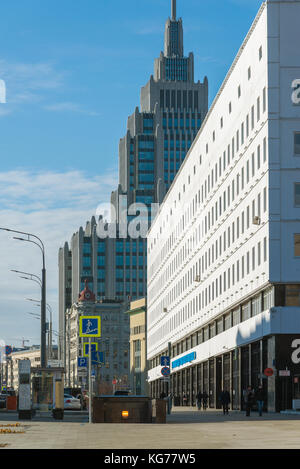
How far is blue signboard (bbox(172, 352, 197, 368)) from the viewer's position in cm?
9076

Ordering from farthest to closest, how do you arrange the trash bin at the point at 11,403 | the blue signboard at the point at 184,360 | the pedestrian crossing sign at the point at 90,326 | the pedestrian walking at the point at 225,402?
the blue signboard at the point at 184,360 < the trash bin at the point at 11,403 < the pedestrian walking at the point at 225,402 < the pedestrian crossing sign at the point at 90,326

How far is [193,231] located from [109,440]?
6734 cm

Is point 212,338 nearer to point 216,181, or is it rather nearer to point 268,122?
point 216,181

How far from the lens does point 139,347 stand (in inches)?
6845

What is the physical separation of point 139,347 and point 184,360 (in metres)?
77.5

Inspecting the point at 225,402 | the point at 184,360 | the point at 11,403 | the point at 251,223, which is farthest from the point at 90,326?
the point at 184,360

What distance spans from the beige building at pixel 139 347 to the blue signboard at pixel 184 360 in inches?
2443

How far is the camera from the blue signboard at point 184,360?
298 ft

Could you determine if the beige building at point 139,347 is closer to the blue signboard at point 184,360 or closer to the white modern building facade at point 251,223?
the blue signboard at point 184,360

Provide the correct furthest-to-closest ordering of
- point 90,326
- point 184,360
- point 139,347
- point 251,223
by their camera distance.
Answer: point 139,347
point 184,360
point 251,223
point 90,326

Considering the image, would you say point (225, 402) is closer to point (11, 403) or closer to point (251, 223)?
point (251, 223)

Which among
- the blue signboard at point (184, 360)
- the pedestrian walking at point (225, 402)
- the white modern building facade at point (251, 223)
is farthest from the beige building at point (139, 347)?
the pedestrian walking at point (225, 402)

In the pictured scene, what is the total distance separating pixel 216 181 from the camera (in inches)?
3009
